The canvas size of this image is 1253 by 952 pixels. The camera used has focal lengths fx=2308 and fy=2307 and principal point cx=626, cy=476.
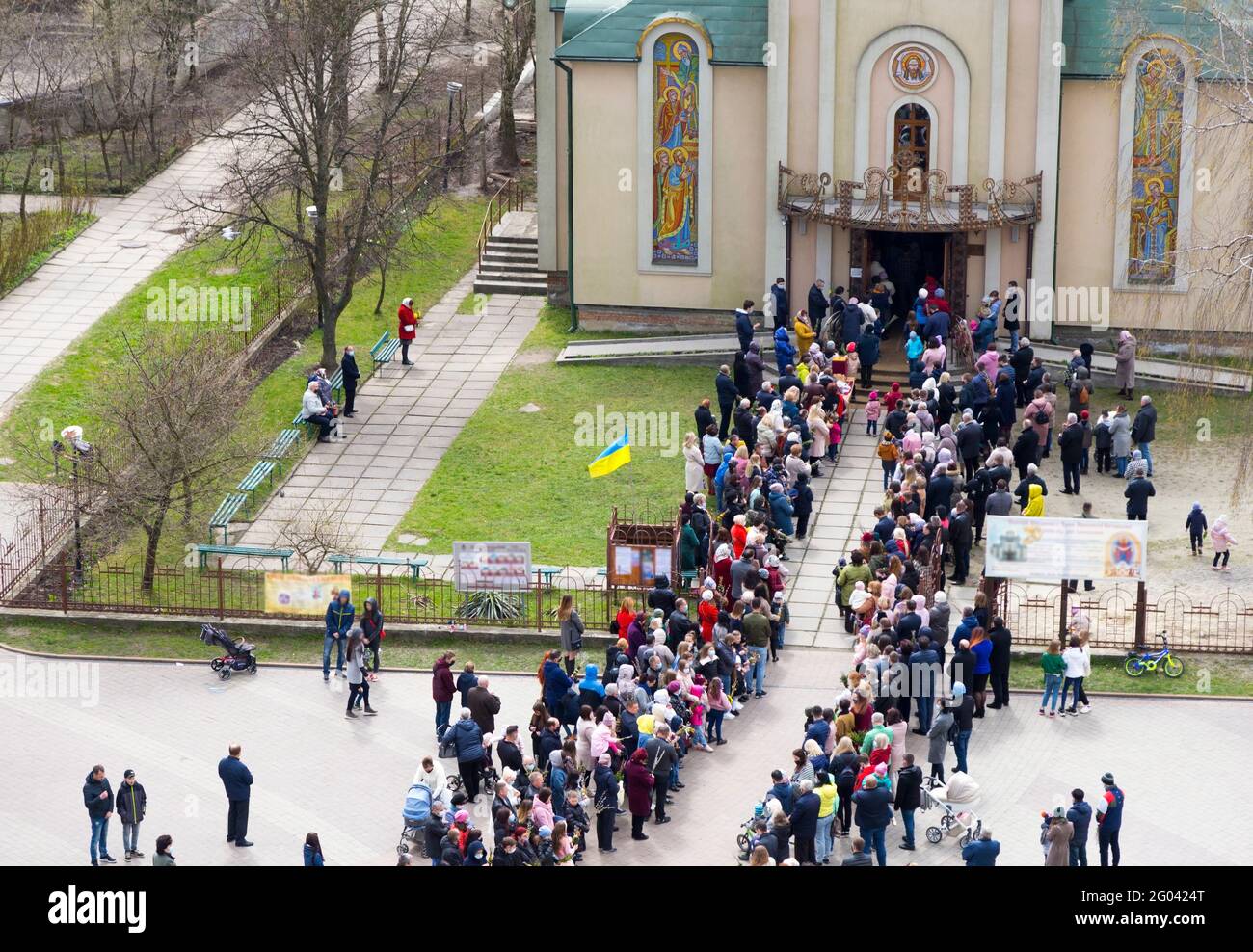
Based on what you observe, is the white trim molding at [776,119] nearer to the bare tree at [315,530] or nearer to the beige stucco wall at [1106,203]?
the beige stucco wall at [1106,203]

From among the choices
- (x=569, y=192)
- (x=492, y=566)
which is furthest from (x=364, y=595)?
(x=569, y=192)

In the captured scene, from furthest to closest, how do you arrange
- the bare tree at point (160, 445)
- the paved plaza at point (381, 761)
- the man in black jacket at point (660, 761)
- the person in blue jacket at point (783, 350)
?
the person in blue jacket at point (783, 350) < the bare tree at point (160, 445) < the man in black jacket at point (660, 761) < the paved plaza at point (381, 761)

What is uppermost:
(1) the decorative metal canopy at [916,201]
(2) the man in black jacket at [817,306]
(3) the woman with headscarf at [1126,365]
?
(1) the decorative metal canopy at [916,201]

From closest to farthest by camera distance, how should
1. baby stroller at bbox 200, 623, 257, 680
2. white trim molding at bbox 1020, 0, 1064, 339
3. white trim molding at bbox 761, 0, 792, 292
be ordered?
baby stroller at bbox 200, 623, 257, 680
white trim molding at bbox 1020, 0, 1064, 339
white trim molding at bbox 761, 0, 792, 292

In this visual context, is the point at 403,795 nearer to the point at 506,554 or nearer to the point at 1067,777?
the point at 506,554

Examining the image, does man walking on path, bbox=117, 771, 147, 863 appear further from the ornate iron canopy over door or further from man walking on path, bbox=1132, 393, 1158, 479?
the ornate iron canopy over door

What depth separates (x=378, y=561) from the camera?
33688 millimetres

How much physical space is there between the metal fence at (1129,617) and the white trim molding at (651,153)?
13049mm

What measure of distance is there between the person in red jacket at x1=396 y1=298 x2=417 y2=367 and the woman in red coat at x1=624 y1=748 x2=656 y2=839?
60.3ft

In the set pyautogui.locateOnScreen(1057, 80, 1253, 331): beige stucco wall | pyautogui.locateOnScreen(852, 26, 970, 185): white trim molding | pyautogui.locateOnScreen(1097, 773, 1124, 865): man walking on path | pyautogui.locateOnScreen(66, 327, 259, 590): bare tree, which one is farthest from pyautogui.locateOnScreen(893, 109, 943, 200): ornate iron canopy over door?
pyautogui.locateOnScreen(1097, 773, 1124, 865): man walking on path

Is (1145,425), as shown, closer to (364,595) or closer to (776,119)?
(776,119)

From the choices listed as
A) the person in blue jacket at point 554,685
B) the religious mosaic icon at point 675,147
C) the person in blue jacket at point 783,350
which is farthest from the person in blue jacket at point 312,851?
the religious mosaic icon at point 675,147

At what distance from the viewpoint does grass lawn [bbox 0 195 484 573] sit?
37625 millimetres

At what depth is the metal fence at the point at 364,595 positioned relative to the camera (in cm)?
3338
